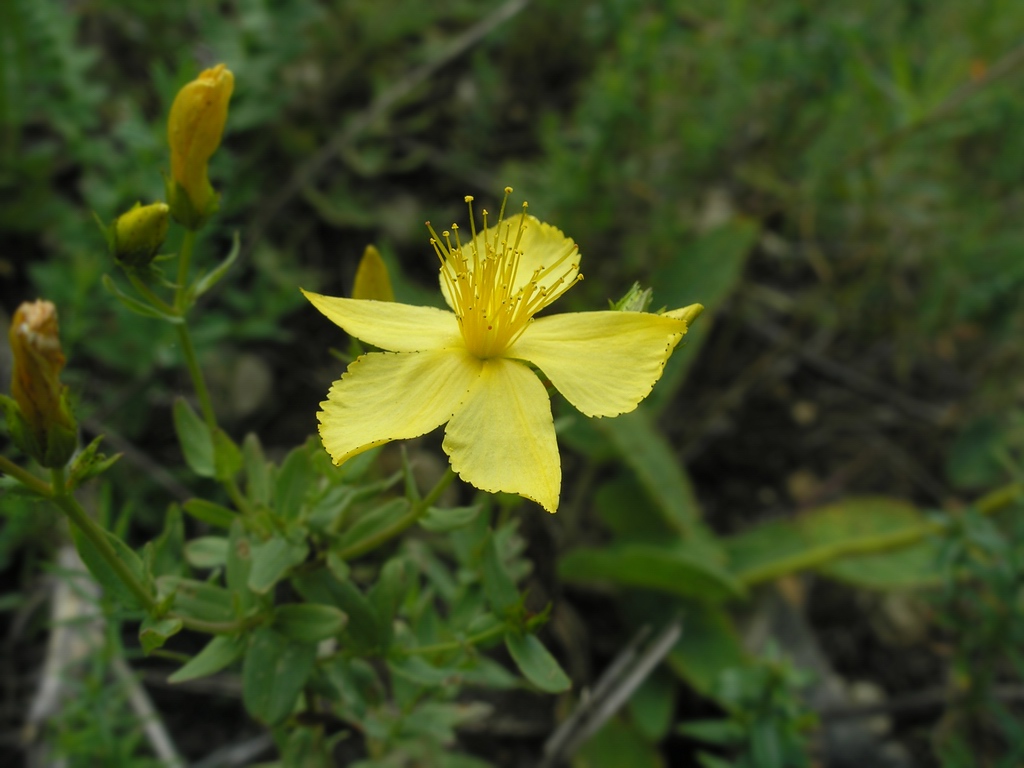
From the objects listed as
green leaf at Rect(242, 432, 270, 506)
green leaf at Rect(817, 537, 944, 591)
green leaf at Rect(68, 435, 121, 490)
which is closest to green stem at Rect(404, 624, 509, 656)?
green leaf at Rect(242, 432, 270, 506)

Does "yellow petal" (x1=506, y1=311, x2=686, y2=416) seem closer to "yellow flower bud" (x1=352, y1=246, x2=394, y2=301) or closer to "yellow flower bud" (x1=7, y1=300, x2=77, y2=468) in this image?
"yellow flower bud" (x1=352, y1=246, x2=394, y2=301)

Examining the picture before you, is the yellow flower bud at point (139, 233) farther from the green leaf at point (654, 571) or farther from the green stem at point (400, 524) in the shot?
the green leaf at point (654, 571)

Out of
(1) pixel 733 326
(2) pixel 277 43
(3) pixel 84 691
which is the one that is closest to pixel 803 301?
(1) pixel 733 326

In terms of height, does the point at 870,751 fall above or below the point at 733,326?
below

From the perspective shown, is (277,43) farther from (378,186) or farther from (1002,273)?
(1002,273)

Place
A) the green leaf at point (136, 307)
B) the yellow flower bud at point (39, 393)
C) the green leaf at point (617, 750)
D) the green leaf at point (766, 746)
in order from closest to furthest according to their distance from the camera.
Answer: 1. the yellow flower bud at point (39, 393)
2. the green leaf at point (136, 307)
3. the green leaf at point (766, 746)
4. the green leaf at point (617, 750)

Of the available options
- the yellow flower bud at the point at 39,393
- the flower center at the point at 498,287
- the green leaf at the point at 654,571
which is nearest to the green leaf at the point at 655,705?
the green leaf at the point at 654,571
